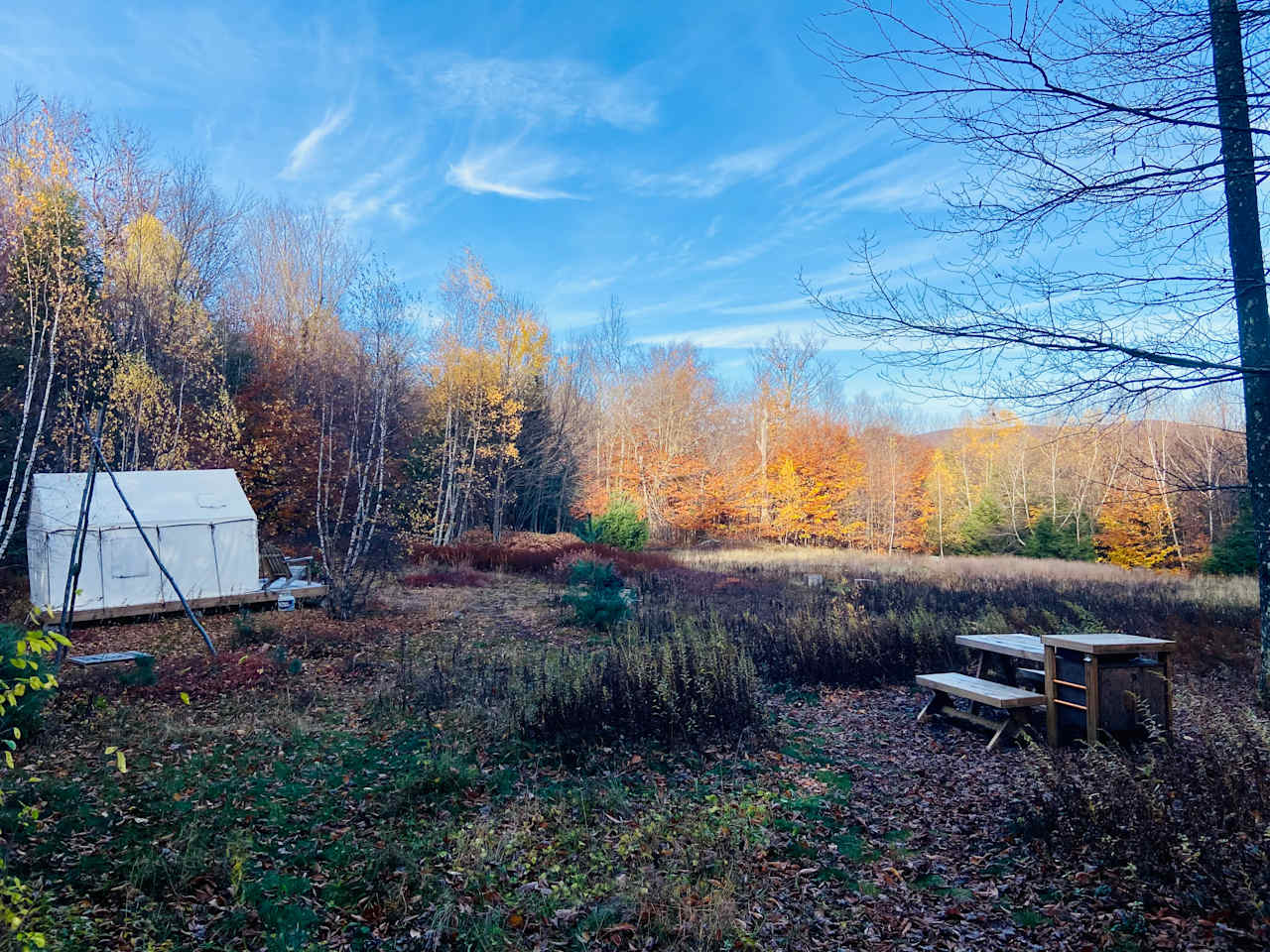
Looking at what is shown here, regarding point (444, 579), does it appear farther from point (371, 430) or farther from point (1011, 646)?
point (1011, 646)

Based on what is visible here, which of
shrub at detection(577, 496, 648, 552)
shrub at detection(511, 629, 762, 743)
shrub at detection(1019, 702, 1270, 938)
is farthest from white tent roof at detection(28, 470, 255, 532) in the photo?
shrub at detection(1019, 702, 1270, 938)

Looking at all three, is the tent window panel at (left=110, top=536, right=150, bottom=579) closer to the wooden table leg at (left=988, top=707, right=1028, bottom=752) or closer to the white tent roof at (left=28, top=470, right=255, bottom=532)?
the white tent roof at (left=28, top=470, right=255, bottom=532)

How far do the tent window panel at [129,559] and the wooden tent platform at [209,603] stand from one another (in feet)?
1.64

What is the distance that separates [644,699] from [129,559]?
9325mm

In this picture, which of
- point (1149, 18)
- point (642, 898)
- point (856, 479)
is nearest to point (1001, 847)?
point (642, 898)

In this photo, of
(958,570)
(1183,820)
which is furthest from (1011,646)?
(958,570)

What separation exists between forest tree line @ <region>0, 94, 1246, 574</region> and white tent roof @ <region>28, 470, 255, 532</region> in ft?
1.67

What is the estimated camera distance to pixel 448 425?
2233 cm

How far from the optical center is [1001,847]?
371 centimetres

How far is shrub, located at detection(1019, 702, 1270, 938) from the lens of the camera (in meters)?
2.94

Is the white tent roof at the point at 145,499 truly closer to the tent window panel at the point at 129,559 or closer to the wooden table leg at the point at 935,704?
the tent window panel at the point at 129,559

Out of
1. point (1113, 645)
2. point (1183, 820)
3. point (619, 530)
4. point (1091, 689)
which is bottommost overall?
point (1183, 820)

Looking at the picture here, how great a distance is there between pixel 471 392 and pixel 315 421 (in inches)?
185

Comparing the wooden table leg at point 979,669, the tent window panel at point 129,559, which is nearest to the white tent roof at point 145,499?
the tent window panel at point 129,559
